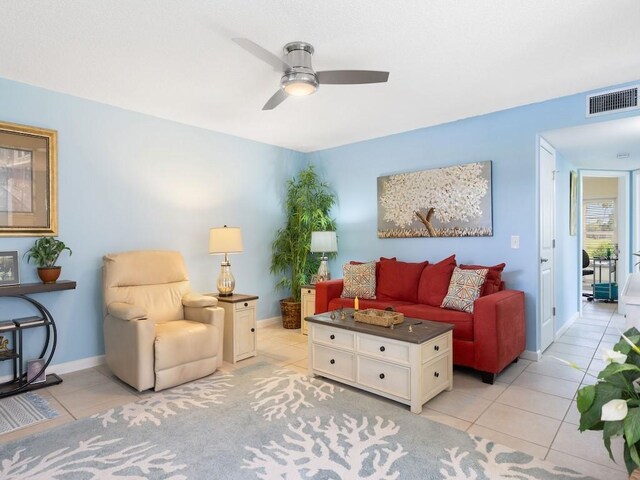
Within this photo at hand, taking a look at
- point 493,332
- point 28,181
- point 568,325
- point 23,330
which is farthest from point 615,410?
point 568,325

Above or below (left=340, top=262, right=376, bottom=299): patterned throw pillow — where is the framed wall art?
above

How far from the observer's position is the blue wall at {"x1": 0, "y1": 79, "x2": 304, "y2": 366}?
3342 mm

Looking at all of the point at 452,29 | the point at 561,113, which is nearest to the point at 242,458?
the point at 452,29

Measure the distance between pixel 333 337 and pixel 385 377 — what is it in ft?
1.77

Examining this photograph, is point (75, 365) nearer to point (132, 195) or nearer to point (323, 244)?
point (132, 195)

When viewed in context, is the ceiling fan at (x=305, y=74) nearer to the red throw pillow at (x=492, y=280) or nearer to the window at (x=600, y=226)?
the red throw pillow at (x=492, y=280)

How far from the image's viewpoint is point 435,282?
12.3ft

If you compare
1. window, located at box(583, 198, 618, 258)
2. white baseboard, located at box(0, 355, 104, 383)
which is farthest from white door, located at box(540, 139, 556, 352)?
window, located at box(583, 198, 618, 258)

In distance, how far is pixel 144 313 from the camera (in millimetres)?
2943

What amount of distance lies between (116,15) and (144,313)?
2.07 meters

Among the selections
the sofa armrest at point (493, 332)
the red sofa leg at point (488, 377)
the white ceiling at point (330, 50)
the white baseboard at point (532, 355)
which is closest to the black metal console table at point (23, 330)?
the white ceiling at point (330, 50)

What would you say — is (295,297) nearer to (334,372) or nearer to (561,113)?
(334,372)

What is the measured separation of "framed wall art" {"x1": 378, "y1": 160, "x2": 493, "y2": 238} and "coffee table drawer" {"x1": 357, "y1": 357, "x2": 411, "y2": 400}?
197cm

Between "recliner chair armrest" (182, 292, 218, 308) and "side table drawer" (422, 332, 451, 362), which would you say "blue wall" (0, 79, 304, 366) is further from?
"side table drawer" (422, 332, 451, 362)
